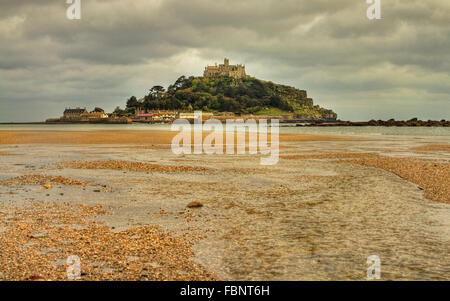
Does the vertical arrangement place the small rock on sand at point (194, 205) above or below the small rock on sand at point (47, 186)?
below

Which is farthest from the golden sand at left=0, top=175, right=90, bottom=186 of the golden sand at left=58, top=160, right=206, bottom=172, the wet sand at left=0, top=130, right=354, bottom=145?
the wet sand at left=0, top=130, right=354, bottom=145

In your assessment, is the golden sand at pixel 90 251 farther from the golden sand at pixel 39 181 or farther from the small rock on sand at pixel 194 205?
the golden sand at pixel 39 181

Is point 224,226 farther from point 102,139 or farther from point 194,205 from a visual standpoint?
point 102,139

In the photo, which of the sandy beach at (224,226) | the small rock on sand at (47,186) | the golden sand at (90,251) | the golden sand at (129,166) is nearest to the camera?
the golden sand at (90,251)

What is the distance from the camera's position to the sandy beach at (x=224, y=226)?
6.76 metres

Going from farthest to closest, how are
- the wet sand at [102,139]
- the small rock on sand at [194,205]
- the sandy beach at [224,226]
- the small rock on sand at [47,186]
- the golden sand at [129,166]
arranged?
1. the wet sand at [102,139]
2. the golden sand at [129,166]
3. the small rock on sand at [47,186]
4. the small rock on sand at [194,205]
5. the sandy beach at [224,226]

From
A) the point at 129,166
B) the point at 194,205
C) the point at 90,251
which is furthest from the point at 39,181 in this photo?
the point at 90,251

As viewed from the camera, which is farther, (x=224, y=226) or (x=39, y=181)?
(x=39, y=181)

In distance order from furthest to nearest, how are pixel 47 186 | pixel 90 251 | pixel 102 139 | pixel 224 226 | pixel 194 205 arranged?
pixel 102 139 → pixel 47 186 → pixel 194 205 → pixel 224 226 → pixel 90 251

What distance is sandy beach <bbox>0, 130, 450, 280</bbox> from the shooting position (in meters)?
6.76

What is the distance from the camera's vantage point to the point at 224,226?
9.95 metres

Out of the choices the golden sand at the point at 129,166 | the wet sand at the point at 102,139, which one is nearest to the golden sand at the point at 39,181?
the golden sand at the point at 129,166
